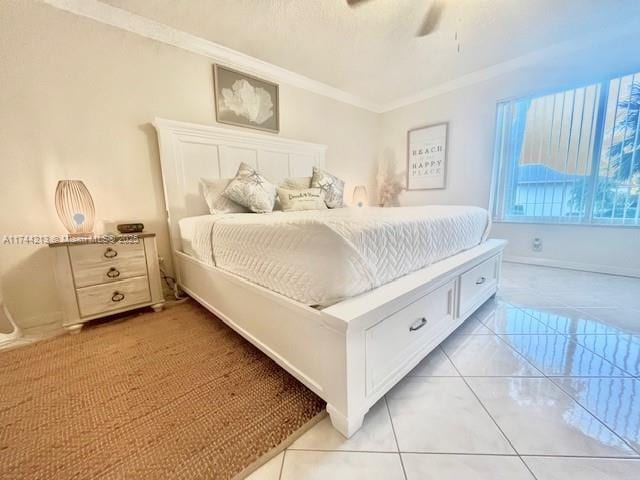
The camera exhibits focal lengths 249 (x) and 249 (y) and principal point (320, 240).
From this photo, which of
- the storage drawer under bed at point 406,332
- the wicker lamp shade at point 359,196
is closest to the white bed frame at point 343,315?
the storage drawer under bed at point 406,332

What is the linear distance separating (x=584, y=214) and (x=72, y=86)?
15.4 feet

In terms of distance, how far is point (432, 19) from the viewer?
6.63 ft

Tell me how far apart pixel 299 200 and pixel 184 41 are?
170cm

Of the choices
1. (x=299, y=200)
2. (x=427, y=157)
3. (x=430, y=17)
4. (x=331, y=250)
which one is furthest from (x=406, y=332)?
(x=427, y=157)

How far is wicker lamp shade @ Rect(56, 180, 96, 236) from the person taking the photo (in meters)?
1.67

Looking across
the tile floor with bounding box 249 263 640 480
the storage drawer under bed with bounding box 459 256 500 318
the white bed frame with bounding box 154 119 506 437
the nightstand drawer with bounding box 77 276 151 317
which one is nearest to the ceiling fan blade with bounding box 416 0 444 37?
the white bed frame with bounding box 154 119 506 437

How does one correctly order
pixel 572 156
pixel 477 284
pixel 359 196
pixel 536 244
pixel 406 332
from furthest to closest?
pixel 359 196, pixel 536 244, pixel 572 156, pixel 477 284, pixel 406 332

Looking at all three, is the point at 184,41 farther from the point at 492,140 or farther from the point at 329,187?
the point at 492,140

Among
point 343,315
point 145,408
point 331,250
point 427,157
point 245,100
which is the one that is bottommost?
point 145,408

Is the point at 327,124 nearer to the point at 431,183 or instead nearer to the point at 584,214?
the point at 431,183

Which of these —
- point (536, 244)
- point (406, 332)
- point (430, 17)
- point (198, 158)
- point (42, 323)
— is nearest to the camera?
point (406, 332)

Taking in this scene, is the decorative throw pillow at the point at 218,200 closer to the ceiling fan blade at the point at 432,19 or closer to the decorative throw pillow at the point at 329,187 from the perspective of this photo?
the decorative throw pillow at the point at 329,187

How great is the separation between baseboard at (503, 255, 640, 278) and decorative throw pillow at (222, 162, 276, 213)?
2990mm

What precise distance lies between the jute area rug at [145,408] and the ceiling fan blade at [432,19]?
2718mm
